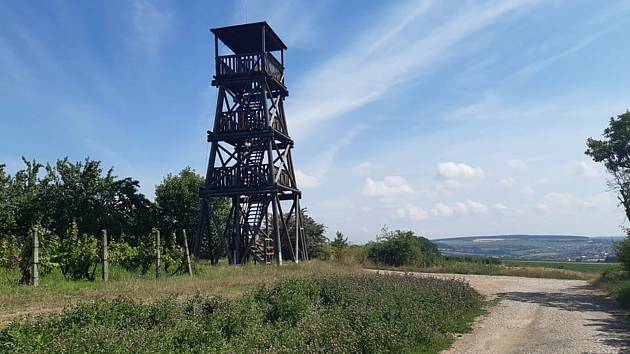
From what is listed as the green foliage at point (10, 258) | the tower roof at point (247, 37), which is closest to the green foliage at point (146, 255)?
the green foliage at point (10, 258)

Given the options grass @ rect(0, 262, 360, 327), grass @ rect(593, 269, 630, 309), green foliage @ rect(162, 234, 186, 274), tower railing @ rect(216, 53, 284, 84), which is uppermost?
tower railing @ rect(216, 53, 284, 84)

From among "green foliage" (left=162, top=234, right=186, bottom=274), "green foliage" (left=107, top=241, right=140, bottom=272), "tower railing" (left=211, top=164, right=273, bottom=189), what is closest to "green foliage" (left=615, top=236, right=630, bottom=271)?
"tower railing" (left=211, top=164, right=273, bottom=189)

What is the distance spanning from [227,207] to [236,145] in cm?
793

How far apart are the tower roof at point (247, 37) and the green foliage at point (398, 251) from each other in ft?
54.2

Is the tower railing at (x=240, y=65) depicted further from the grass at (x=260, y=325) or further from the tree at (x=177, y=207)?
the grass at (x=260, y=325)

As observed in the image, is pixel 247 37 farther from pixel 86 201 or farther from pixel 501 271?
pixel 501 271

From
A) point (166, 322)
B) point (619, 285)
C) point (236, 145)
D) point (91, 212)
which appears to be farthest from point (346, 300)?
point (91, 212)

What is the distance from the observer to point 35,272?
14.0 m

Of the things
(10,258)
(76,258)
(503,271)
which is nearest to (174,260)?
(76,258)

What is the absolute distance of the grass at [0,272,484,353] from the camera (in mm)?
7441

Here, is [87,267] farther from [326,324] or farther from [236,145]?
[236,145]

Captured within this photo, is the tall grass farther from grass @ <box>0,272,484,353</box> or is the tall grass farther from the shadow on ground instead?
grass @ <box>0,272,484,353</box>

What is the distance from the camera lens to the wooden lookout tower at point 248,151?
27.0 meters

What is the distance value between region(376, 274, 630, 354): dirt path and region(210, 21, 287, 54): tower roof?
55.1ft
